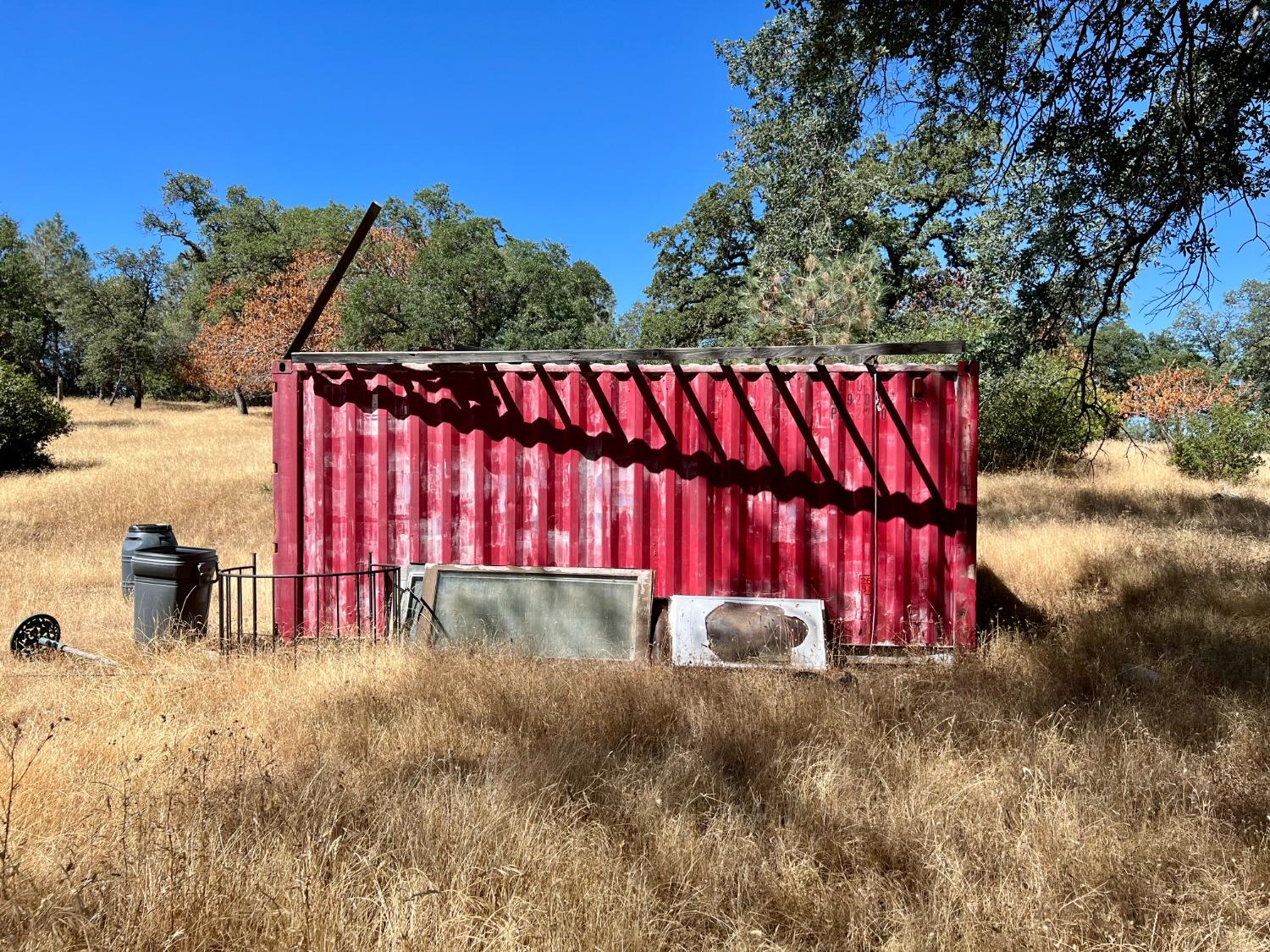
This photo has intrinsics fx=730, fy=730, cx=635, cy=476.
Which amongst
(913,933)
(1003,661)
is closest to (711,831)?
(913,933)

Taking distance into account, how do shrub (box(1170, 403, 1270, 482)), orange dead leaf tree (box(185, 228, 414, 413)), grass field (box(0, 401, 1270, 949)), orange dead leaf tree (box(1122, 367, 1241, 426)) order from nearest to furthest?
1. grass field (box(0, 401, 1270, 949))
2. shrub (box(1170, 403, 1270, 482))
3. orange dead leaf tree (box(185, 228, 414, 413))
4. orange dead leaf tree (box(1122, 367, 1241, 426))

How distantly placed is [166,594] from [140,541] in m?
3.25

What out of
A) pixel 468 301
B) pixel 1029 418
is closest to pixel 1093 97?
pixel 1029 418

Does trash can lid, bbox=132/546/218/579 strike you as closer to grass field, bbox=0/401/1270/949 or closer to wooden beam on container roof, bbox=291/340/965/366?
grass field, bbox=0/401/1270/949

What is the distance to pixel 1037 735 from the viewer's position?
4086 millimetres

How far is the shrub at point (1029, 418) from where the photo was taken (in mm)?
17984

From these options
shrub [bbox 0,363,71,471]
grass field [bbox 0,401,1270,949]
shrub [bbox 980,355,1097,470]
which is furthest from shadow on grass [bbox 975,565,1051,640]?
shrub [bbox 0,363,71,471]

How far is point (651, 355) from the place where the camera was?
5836 millimetres

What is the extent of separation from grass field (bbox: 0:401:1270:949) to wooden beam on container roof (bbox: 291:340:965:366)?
2.43m

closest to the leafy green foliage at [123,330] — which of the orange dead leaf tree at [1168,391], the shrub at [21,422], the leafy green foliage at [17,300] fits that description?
the leafy green foliage at [17,300]

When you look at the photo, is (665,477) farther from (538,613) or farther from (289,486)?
(289,486)

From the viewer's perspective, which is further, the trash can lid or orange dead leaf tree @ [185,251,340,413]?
orange dead leaf tree @ [185,251,340,413]

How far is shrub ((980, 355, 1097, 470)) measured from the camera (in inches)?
708

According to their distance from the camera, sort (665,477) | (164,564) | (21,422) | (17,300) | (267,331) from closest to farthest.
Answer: (164,564) → (665,477) → (21,422) → (267,331) → (17,300)
